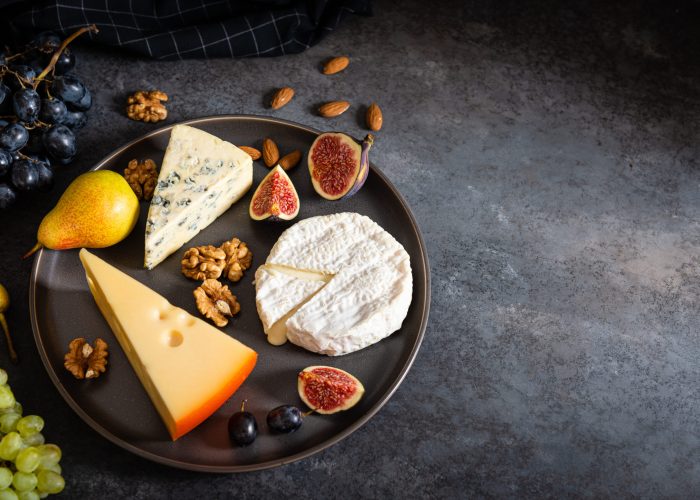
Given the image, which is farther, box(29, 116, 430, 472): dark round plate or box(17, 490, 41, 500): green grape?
box(29, 116, 430, 472): dark round plate

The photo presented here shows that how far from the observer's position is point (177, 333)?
2.14m

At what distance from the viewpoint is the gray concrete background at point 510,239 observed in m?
2.21

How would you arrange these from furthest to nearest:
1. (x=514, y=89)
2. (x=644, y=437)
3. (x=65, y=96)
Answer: (x=514, y=89) < (x=65, y=96) < (x=644, y=437)

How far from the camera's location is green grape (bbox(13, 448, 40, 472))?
6.12 feet

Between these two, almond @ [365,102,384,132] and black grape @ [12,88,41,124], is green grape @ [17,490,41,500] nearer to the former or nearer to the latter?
black grape @ [12,88,41,124]

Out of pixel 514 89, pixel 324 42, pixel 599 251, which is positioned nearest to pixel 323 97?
pixel 324 42

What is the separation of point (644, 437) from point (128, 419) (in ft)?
5.36

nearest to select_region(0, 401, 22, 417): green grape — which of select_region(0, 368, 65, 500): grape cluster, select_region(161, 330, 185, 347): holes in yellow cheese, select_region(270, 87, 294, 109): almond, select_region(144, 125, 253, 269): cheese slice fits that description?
select_region(0, 368, 65, 500): grape cluster

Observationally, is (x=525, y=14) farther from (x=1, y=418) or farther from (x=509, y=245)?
(x=1, y=418)

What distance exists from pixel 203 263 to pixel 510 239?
1115mm

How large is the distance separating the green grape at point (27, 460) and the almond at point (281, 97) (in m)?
1.52

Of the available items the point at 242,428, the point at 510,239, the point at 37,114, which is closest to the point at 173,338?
the point at 242,428

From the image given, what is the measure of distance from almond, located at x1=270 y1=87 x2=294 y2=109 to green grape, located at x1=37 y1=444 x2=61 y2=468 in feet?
4.86

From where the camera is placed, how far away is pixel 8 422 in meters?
1.96
